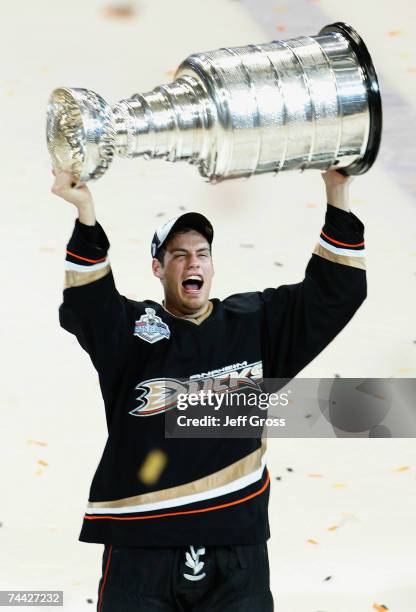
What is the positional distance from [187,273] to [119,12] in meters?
1.75

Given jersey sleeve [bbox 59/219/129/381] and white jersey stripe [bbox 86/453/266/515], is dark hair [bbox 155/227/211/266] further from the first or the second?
white jersey stripe [bbox 86/453/266/515]

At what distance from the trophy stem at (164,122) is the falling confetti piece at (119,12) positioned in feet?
6.47

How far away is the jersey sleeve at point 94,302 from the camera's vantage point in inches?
91.2

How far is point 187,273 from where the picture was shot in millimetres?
2537

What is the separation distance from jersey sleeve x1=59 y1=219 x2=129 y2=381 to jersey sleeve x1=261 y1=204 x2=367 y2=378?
290 mm

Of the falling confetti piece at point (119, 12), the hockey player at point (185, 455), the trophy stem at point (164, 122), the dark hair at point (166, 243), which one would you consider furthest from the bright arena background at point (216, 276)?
the trophy stem at point (164, 122)

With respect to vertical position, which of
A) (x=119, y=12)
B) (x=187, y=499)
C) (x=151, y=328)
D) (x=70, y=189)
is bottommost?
(x=187, y=499)

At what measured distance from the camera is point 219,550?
2457 mm

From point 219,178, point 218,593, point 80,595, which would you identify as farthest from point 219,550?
point 80,595

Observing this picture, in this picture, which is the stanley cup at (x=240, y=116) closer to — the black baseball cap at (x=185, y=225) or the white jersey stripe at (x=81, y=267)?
the white jersey stripe at (x=81, y=267)

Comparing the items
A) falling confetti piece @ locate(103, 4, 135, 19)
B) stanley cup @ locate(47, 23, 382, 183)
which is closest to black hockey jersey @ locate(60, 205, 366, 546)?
stanley cup @ locate(47, 23, 382, 183)

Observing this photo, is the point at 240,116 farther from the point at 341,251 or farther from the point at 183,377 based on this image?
the point at 183,377

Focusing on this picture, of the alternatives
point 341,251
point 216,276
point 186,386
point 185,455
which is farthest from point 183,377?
point 216,276

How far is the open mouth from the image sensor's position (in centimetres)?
253
